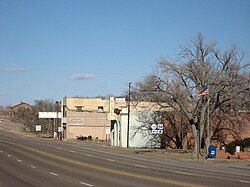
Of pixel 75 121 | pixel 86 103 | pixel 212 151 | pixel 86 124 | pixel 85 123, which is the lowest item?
pixel 212 151

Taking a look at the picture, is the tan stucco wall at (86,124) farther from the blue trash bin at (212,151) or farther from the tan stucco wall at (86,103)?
the blue trash bin at (212,151)

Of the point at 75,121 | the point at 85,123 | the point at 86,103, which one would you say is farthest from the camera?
the point at 86,103

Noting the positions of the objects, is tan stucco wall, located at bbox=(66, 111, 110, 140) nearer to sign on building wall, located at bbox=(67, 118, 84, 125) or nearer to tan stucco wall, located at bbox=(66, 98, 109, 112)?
sign on building wall, located at bbox=(67, 118, 84, 125)

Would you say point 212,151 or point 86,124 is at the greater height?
point 86,124

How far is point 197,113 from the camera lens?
157 feet

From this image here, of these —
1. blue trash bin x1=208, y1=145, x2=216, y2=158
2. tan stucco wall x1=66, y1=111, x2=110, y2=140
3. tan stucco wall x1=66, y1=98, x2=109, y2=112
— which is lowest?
blue trash bin x1=208, y1=145, x2=216, y2=158

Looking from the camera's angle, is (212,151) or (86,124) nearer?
(212,151)

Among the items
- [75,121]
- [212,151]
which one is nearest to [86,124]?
[75,121]

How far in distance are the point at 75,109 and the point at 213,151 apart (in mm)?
65675

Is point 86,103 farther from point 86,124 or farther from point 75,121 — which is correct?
point 75,121

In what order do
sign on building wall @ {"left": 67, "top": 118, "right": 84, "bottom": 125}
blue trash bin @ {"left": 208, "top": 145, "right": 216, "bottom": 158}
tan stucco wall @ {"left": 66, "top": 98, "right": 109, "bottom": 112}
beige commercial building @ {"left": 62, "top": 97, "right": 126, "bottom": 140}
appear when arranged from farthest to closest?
tan stucco wall @ {"left": 66, "top": 98, "right": 109, "bottom": 112}
beige commercial building @ {"left": 62, "top": 97, "right": 126, "bottom": 140}
sign on building wall @ {"left": 67, "top": 118, "right": 84, "bottom": 125}
blue trash bin @ {"left": 208, "top": 145, "right": 216, "bottom": 158}

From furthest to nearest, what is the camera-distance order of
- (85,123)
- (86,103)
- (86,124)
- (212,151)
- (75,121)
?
(86,103), (86,124), (85,123), (75,121), (212,151)

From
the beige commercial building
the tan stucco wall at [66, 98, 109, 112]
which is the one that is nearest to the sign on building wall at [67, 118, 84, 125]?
the beige commercial building

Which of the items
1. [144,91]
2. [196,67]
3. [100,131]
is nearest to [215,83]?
[196,67]
